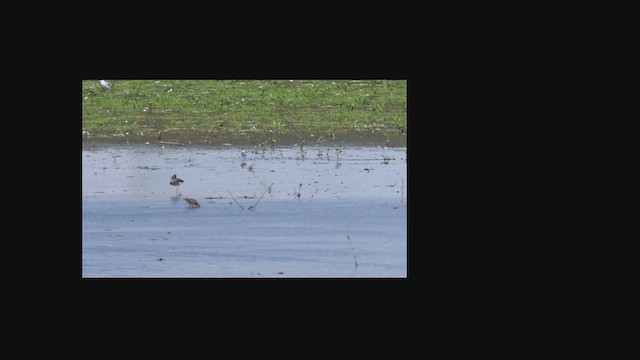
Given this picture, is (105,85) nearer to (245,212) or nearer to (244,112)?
(244,112)

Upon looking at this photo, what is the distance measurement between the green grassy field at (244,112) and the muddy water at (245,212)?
0.31m

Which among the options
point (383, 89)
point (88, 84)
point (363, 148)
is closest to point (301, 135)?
point (363, 148)

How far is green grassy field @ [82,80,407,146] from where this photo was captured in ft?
37.0

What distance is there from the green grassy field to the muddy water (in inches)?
12.0

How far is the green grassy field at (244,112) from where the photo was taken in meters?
11.3

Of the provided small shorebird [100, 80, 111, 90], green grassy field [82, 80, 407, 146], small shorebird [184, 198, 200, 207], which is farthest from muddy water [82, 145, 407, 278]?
small shorebird [100, 80, 111, 90]

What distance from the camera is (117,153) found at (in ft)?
35.5

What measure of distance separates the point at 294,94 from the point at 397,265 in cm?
466

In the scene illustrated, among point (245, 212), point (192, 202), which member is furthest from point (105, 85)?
point (245, 212)

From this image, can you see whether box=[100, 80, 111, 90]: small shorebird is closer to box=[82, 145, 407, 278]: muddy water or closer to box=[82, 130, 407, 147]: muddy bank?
box=[82, 130, 407, 147]: muddy bank

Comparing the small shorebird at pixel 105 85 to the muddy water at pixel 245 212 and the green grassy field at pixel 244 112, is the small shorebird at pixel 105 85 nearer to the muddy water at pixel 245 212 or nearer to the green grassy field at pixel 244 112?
the green grassy field at pixel 244 112

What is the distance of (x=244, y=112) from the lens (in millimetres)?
11805

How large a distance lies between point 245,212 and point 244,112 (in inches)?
115

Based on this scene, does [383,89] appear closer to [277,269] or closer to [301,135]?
[301,135]
